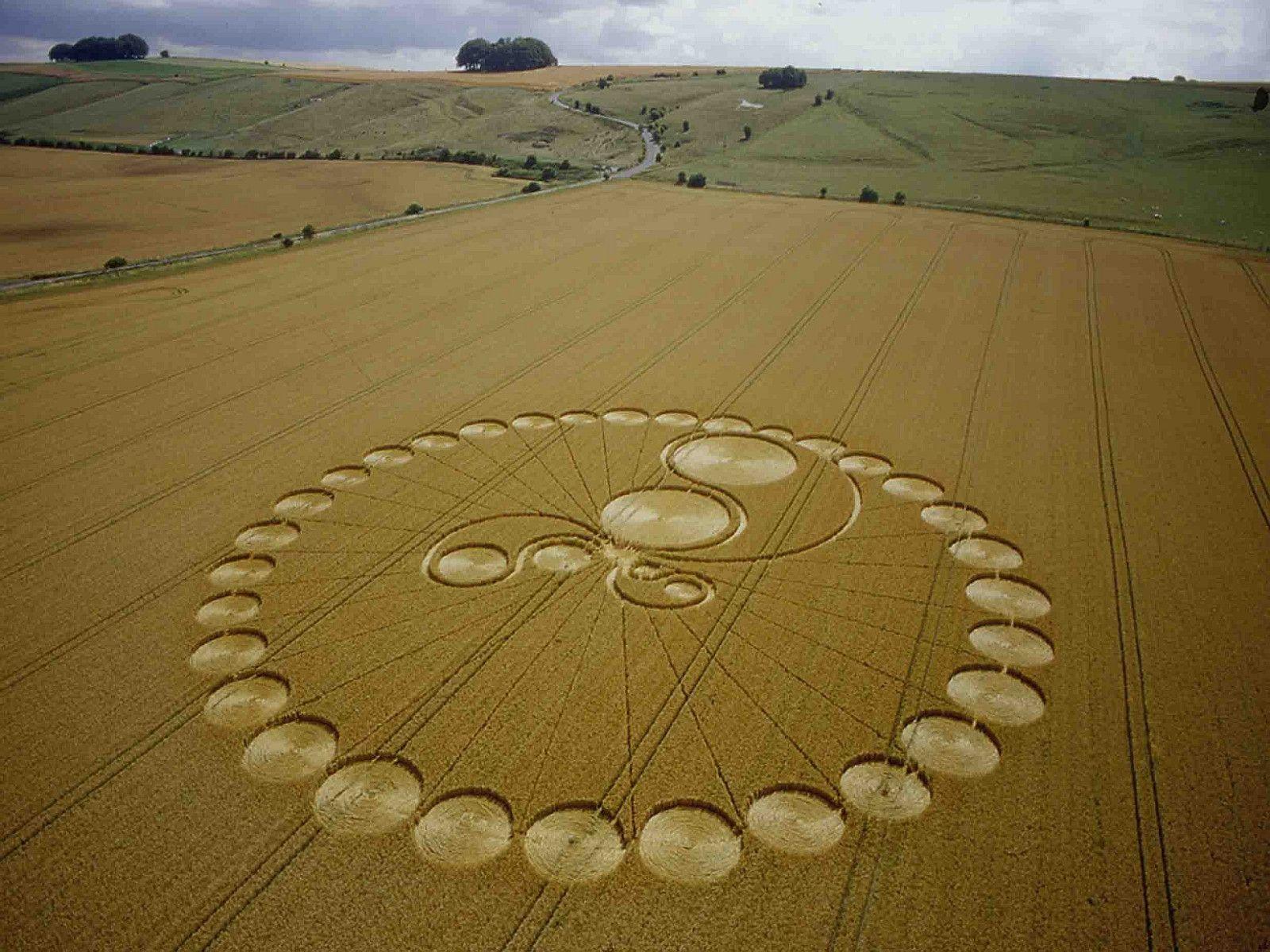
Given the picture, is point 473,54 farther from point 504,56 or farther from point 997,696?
point 997,696

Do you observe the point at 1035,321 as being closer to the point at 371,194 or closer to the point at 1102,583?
the point at 1102,583

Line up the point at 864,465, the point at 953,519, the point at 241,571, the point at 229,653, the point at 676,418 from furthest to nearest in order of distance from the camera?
the point at 676,418
the point at 864,465
the point at 953,519
the point at 241,571
the point at 229,653

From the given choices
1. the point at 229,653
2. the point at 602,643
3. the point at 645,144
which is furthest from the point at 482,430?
the point at 645,144

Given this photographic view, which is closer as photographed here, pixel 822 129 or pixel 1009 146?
pixel 1009 146

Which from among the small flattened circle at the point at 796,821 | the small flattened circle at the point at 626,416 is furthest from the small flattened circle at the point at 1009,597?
the small flattened circle at the point at 626,416

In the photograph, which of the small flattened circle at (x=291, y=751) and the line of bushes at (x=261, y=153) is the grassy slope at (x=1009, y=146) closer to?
A: the line of bushes at (x=261, y=153)

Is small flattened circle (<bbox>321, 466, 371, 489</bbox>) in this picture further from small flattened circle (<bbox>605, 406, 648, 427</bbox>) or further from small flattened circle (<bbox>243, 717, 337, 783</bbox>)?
small flattened circle (<bbox>243, 717, 337, 783</bbox>)

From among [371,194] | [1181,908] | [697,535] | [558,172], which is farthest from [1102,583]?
[558,172]
